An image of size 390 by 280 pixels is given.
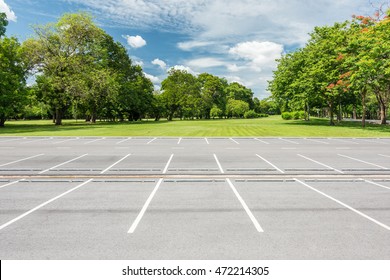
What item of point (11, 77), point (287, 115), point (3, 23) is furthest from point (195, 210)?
point (287, 115)

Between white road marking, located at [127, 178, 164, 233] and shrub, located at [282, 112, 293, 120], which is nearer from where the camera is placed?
white road marking, located at [127, 178, 164, 233]

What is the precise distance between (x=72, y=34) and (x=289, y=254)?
167ft

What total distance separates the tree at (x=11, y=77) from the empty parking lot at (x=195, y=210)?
33168 mm

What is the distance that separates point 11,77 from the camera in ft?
131

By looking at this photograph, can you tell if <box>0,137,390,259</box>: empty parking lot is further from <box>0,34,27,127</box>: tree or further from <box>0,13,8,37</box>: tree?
<box>0,13,8,37</box>: tree

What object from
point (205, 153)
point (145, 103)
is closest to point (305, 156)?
point (205, 153)

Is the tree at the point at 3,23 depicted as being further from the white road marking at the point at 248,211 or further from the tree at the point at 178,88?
the white road marking at the point at 248,211

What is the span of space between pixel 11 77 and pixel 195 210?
43846mm

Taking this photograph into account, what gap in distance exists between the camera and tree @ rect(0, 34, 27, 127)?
39.4m

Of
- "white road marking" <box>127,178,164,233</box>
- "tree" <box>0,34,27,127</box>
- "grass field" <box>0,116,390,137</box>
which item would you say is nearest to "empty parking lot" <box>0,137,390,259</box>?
"white road marking" <box>127,178,164,233</box>

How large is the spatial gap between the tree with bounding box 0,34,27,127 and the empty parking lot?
33168mm

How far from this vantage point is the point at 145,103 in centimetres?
6694

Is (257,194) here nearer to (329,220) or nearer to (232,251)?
(329,220)

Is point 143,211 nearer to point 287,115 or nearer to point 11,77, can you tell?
point 11,77
